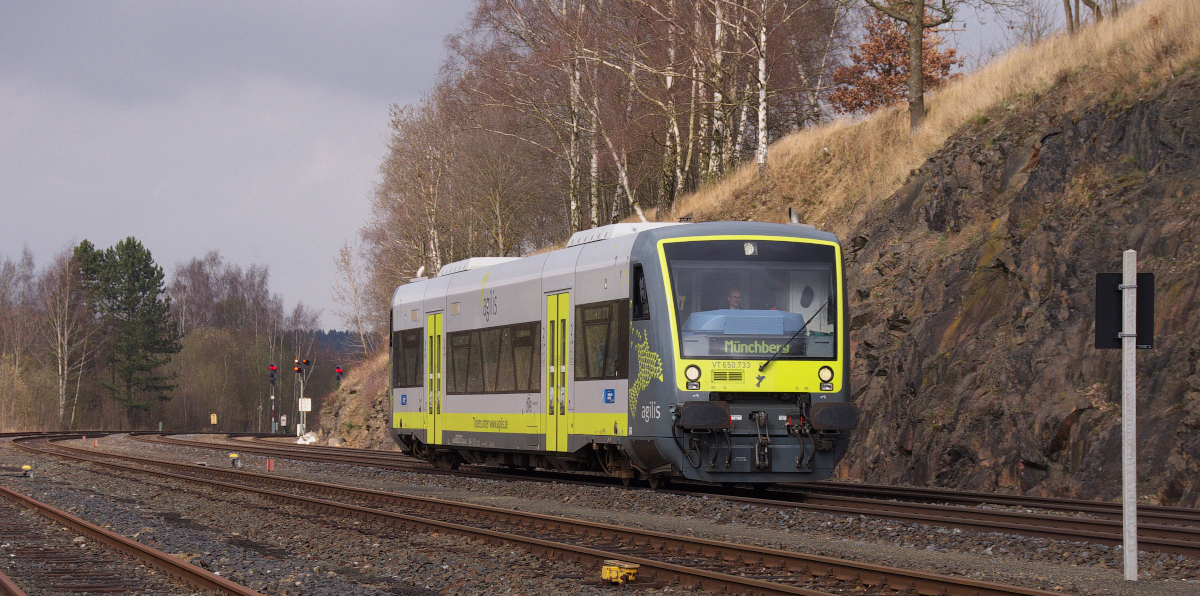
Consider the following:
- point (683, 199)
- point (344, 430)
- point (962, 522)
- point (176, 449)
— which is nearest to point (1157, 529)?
point (962, 522)

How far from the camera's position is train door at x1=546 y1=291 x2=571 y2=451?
56.8ft

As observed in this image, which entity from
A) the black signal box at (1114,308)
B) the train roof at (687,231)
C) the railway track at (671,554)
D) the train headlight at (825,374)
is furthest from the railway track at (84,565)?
the train headlight at (825,374)

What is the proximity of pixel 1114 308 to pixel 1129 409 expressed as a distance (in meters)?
0.83

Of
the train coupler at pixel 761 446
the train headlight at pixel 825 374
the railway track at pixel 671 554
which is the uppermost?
the train headlight at pixel 825 374

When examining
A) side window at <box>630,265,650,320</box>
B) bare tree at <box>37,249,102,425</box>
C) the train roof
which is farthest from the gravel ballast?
bare tree at <box>37,249,102,425</box>

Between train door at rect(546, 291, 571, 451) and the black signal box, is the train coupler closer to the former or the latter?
train door at rect(546, 291, 571, 451)

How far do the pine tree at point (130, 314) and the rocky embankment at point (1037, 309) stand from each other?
76358 millimetres

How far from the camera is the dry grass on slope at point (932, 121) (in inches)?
791

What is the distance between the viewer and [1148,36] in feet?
67.9

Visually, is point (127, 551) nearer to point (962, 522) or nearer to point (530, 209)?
point (962, 522)

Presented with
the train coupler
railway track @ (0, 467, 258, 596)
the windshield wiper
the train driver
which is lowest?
railway track @ (0, 467, 258, 596)

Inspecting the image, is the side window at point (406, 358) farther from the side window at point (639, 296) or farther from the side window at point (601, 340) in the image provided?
the side window at point (639, 296)

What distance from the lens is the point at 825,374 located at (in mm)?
15148

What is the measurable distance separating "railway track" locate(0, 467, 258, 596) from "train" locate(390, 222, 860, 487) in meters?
6.20
